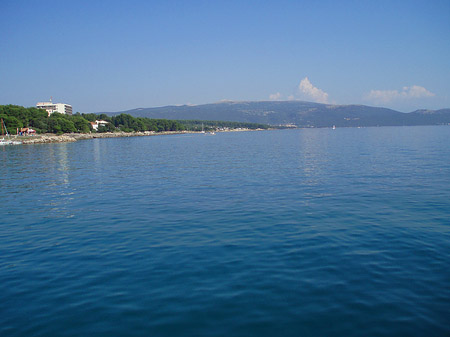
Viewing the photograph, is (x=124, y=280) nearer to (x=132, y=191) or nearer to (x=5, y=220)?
(x=5, y=220)

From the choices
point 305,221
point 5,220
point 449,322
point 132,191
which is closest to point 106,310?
point 449,322

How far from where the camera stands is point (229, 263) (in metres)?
10.9

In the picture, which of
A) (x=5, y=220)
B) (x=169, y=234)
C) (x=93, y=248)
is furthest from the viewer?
(x=5, y=220)

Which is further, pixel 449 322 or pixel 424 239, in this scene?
pixel 424 239

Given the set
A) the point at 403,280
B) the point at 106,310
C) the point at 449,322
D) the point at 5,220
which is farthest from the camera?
the point at 5,220

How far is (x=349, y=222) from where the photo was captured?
601 inches

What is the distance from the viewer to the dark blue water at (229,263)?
779 centimetres

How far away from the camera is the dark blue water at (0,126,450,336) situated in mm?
7789

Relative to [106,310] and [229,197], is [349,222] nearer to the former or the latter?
[229,197]

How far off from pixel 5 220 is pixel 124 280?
34.6ft

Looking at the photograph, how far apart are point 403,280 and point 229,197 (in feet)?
40.3

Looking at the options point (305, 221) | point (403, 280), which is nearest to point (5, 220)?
point (305, 221)

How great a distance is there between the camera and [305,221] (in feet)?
50.8

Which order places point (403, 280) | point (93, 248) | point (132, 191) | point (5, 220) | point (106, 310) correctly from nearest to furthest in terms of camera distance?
point (106, 310) → point (403, 280) → point (93, 248) → point (5, 220) → point (132, 191)
